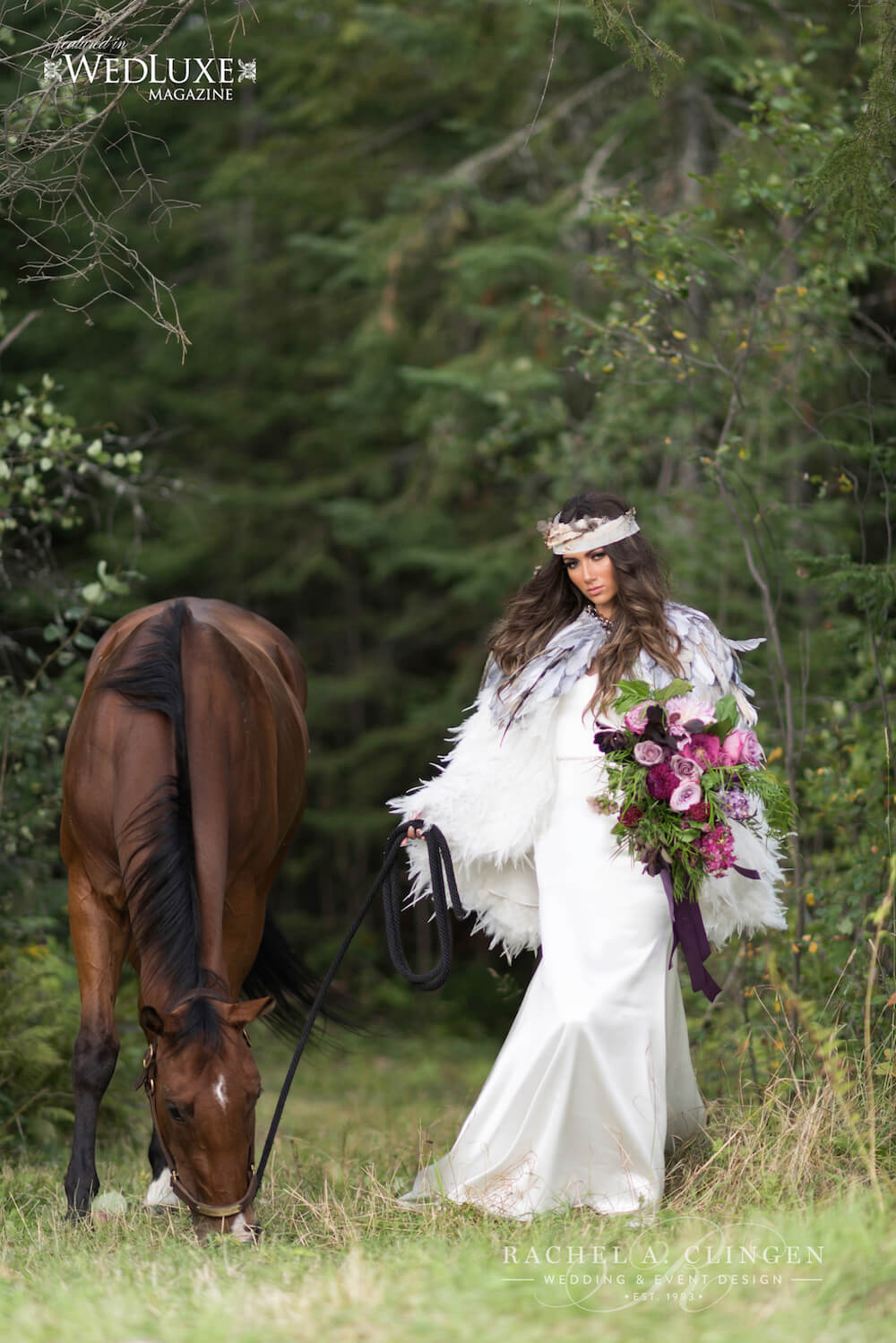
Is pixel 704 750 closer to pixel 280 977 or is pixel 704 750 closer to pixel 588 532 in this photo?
pixel 588 532

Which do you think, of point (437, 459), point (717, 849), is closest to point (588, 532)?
point (717, 849)

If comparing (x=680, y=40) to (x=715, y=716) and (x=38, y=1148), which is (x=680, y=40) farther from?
(x=38, y=1148)

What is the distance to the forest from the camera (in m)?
4.16

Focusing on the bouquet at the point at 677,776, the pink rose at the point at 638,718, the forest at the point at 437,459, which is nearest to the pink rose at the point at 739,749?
the bouquet at the point at 677,776

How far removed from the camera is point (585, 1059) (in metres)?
3.93

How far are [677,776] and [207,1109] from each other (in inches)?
62.2

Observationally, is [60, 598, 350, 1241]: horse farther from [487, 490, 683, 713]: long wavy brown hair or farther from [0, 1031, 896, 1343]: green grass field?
[487, 490, 683, 713]: long wavy brown hair

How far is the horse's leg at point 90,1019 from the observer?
4.24m

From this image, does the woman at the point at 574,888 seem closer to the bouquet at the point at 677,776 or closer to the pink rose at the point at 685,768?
the bouquet at the point at 677,776

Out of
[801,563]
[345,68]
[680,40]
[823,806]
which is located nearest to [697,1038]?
[823,806]

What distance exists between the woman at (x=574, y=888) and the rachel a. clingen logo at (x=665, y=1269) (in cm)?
58

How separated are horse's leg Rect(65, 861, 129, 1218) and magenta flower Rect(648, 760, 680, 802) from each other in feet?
5.89

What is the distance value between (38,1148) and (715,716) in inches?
143

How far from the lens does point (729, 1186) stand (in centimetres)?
386
